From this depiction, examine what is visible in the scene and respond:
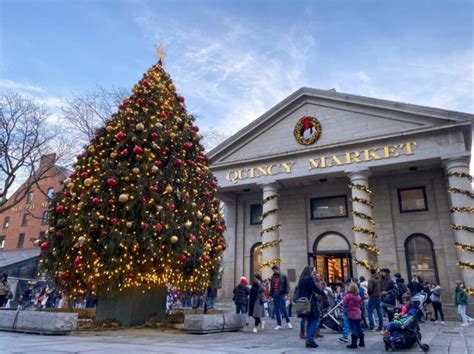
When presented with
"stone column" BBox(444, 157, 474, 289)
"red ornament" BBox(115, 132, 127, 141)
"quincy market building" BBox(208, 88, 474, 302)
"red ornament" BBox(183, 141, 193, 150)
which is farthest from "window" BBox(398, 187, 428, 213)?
"red ornament" BBox(115, 132, 127, 141)

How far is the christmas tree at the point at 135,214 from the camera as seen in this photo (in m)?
9.70

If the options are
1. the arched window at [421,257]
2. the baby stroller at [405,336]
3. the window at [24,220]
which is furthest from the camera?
the window at [24,220]

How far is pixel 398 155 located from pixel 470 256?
5.64 metres

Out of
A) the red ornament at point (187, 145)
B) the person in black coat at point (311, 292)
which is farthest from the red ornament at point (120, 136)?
the person in black coat at point (311, 292)

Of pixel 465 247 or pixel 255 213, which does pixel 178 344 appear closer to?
pixel 465 247

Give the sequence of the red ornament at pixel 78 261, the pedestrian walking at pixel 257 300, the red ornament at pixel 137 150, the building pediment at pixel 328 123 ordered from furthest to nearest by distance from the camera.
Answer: the building pediment at pixel 328 123
the pedestrian walking at pixel 257 300
the red ornament at pixel 137 150
the red ornament at pixel 78 261

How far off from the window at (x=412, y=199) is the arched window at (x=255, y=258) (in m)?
9.26

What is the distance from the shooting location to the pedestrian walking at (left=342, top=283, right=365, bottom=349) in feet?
24.7

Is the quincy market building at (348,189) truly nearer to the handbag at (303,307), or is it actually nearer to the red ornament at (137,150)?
the handbag at (303,307)

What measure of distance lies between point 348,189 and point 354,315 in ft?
49.4

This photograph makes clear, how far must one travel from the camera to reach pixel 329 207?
22547 millimetres

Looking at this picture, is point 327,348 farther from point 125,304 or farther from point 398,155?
point 398,155

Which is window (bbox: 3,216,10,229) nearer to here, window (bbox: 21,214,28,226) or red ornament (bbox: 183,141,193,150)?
window (bbox: 21,214,28,226)

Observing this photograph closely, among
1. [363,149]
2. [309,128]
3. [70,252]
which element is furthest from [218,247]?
[309,128]
